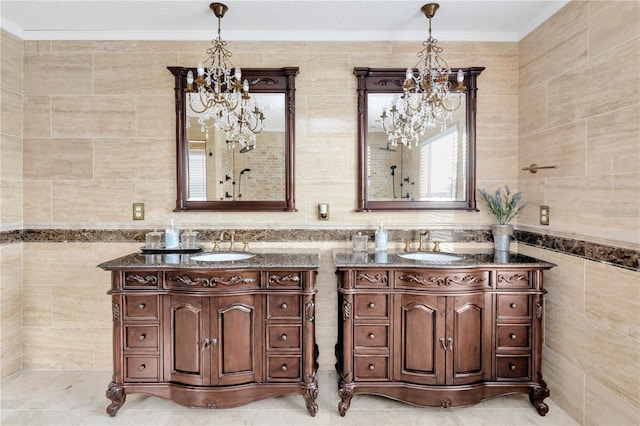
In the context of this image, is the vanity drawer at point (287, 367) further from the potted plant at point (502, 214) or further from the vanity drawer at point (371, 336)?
the potted plant at point (502, 214)

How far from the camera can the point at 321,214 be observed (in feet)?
8.62

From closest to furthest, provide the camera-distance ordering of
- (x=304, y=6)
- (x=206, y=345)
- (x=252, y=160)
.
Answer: (x=206, y=345), (x=304, y=6), (x=252, y=160)

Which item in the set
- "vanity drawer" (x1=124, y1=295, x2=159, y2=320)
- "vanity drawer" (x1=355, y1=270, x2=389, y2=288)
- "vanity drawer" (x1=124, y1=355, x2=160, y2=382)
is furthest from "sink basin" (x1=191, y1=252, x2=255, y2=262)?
"vanity drawer" (x1=355, y1=270, x2=389, y2=288)

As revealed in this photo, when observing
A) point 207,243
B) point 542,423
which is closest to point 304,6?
point 207,243

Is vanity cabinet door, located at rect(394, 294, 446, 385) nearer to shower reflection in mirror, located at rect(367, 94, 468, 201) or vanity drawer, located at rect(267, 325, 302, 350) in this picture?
vanity drawer, located at rect(267, 325, 302, 350)

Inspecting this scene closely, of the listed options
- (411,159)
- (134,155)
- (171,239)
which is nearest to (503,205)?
(411,159)

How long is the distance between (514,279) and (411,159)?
3.44 ft

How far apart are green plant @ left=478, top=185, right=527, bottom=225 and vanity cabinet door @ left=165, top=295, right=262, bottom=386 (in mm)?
1749

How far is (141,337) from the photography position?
2.06m

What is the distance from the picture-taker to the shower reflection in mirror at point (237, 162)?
2.60m

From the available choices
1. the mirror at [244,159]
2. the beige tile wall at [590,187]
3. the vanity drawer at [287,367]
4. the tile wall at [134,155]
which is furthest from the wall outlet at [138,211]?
the beige tile wall at [590,187]

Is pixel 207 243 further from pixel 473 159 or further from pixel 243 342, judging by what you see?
pixel 473 159

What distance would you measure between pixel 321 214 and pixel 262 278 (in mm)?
756

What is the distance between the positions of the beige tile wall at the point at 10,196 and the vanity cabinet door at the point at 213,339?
1.40 m
